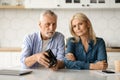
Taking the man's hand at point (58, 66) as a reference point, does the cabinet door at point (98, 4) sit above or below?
above

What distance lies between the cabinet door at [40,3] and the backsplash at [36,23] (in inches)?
14.4

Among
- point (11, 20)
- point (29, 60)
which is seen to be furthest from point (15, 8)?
point (29, 60)

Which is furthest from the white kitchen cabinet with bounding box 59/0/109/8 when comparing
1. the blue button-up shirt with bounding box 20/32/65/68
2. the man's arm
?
the man's arm

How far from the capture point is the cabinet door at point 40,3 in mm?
3943

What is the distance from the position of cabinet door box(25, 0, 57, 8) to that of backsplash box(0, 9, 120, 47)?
0.37 meters

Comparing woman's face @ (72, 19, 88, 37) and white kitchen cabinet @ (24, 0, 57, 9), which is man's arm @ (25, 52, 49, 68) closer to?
woman's face @ (72, 19, 88, 37)

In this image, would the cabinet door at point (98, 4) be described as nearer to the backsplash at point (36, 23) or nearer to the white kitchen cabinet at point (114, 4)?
the white kitchen cabinet at point (114, 4)

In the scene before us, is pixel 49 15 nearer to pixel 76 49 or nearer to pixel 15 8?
pixel 76 49

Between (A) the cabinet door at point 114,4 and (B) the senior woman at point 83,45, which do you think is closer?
(B) the senior woman at point 83,45

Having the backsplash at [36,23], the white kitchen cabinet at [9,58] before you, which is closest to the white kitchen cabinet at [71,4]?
the backsplash at [36,23]

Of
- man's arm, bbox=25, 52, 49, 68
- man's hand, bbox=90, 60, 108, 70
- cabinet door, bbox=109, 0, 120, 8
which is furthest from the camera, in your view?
cabinet door, bbox=109, 0, 120, 8

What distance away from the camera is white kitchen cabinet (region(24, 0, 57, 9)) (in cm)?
394


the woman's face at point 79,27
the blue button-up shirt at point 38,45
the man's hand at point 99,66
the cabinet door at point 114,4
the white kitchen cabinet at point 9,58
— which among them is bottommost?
the white kitchen cabinet at point 9,58

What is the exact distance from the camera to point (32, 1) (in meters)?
3.97
